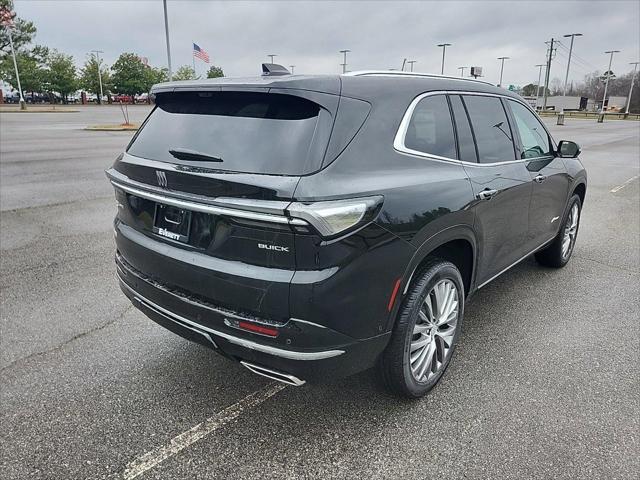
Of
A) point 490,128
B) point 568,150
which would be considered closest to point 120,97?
point 568,150

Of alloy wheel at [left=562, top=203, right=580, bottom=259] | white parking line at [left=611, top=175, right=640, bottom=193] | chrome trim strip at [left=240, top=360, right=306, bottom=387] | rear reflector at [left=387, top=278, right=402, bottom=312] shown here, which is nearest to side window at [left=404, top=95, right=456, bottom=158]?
rear reflector at [left=387, top=278, right=402, bottom=312]

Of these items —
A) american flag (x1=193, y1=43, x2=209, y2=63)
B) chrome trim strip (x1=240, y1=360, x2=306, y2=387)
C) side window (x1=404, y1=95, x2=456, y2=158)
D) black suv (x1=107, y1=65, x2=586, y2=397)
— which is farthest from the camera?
american flag (x1=193, y1=43, x2=209, y2=63)

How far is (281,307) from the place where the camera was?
221cm

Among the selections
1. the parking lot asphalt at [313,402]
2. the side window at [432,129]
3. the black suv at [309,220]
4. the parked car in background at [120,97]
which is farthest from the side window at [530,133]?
the parked car in background at [120,97]

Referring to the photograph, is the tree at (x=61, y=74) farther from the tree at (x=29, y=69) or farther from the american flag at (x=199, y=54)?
the american flag at (x=199, y=54)

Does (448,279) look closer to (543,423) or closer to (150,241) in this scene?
(543,423)

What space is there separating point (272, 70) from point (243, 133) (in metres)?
0.66

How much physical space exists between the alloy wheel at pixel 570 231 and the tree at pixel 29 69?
72.2m

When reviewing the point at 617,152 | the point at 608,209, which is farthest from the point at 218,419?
the point at 617,152

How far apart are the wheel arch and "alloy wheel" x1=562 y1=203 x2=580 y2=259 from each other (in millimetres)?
2377

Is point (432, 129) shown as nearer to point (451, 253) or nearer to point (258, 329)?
point (451, 253)

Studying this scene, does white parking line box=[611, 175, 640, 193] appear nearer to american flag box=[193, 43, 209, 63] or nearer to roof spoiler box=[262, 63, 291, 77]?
roof spoiler box=[262, 63, 291, 77]

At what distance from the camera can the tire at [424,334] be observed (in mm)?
2635

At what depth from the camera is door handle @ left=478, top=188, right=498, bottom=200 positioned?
10.4 feet
